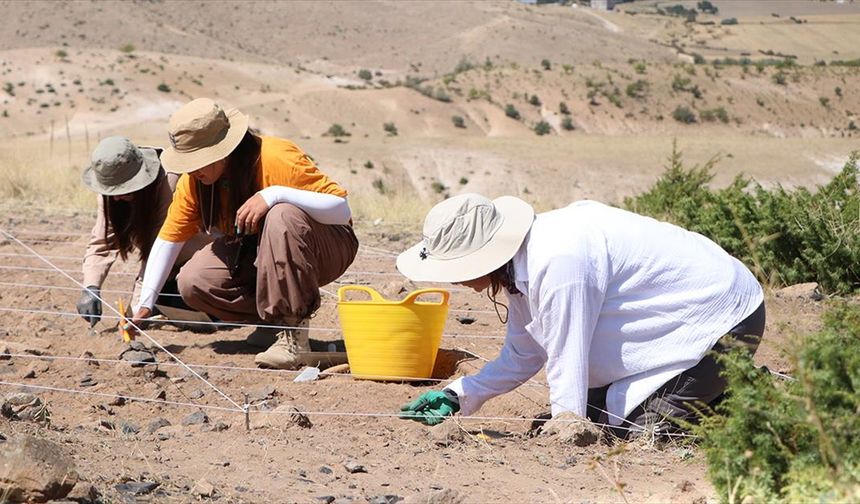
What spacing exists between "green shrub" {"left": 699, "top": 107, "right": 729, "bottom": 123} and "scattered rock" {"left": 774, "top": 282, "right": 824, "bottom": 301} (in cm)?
3671

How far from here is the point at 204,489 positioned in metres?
3.04

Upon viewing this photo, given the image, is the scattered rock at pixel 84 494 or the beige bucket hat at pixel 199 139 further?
the beige bucket hat at pixel 199 139

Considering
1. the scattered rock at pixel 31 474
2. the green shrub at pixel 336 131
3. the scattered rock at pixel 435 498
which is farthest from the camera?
the green shrub at pixel 336 131

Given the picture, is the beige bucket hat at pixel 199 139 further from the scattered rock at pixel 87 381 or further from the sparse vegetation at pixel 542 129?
the sparse vegetation at pixel 542 129

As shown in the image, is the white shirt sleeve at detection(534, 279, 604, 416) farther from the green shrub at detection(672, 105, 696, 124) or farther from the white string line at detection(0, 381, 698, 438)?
the green shrub at detection(672, 105, 696, 124)

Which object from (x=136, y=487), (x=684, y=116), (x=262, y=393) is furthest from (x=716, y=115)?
(x=136, y=487)

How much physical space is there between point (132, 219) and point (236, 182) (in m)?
0.92

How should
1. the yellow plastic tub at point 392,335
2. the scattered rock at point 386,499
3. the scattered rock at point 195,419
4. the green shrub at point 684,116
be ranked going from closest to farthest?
the scattered rock at point 386,499 < the scattered rock at point 195,419 < the yellow plastic tub at point 392,335 < the green shrub at point 684,116

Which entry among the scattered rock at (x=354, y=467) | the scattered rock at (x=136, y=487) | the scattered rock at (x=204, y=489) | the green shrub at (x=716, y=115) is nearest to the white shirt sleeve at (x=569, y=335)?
the scattered rock at (x=354, y=467)

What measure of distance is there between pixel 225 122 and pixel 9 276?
327cm

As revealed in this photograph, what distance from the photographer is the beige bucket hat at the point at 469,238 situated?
349 cm

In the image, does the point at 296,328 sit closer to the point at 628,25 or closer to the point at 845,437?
the point at 845,437

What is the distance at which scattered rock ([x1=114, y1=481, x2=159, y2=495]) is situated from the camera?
2968 mm

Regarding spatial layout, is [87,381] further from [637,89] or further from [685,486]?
[637,89]
